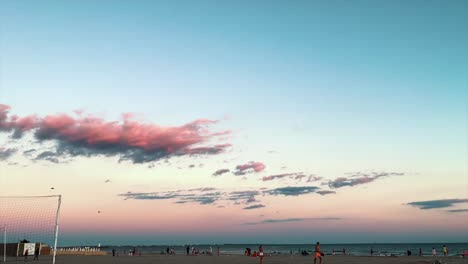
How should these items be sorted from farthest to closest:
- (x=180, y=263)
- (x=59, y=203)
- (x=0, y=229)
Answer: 1. (x=0, y=229)
2. (x=180, y=263)
3. (x=59, y=203)

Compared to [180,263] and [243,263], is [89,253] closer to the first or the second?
[180,263]

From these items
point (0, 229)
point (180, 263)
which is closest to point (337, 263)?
point (180, 263)

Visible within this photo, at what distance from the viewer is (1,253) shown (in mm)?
66688

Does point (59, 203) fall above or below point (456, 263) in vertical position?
above

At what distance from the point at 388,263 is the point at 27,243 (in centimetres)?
5283

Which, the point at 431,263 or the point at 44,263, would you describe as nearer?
the point at 431,263

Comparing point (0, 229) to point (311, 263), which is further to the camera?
point (0, 229)

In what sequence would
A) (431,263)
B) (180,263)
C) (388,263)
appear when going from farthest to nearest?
(180,263), (388,263), (431,263)

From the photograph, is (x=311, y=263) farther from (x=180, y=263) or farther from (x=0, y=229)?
(x=0, y=229)

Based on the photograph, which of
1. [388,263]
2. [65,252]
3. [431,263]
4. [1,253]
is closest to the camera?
[431,263]

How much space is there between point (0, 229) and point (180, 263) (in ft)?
83.8

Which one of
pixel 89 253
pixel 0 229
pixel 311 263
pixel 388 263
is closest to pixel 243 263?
pixel 311 263

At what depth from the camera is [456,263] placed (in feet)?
141

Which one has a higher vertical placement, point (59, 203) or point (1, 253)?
point (59, 203)
